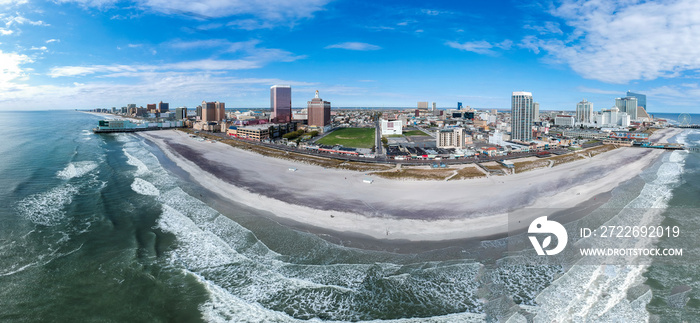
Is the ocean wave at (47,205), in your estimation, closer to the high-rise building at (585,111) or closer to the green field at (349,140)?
→ the green field at (349,140)

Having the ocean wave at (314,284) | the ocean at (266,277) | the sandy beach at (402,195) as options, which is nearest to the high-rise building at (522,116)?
the sandy beach at (402,195)

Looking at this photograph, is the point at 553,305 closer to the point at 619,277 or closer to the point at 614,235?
the point at 619,277

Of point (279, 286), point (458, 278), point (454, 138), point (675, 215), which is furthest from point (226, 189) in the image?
point (454, 138)

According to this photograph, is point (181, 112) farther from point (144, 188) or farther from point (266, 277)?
point (266, 277)

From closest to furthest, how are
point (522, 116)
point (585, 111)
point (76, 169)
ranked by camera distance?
point (76, 169) → point (522, 116) → point (585, 111)

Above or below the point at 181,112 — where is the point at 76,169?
below

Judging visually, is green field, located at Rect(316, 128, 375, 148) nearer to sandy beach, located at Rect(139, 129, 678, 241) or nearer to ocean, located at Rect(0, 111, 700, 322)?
sandy beach, located at Rect(139, 129, 678, 241)

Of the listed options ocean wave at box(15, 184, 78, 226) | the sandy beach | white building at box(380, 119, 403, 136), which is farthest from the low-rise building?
ocean wave at box(15, 184, 78, 226)

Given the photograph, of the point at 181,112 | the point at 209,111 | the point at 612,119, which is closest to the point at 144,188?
the point at 209,111
